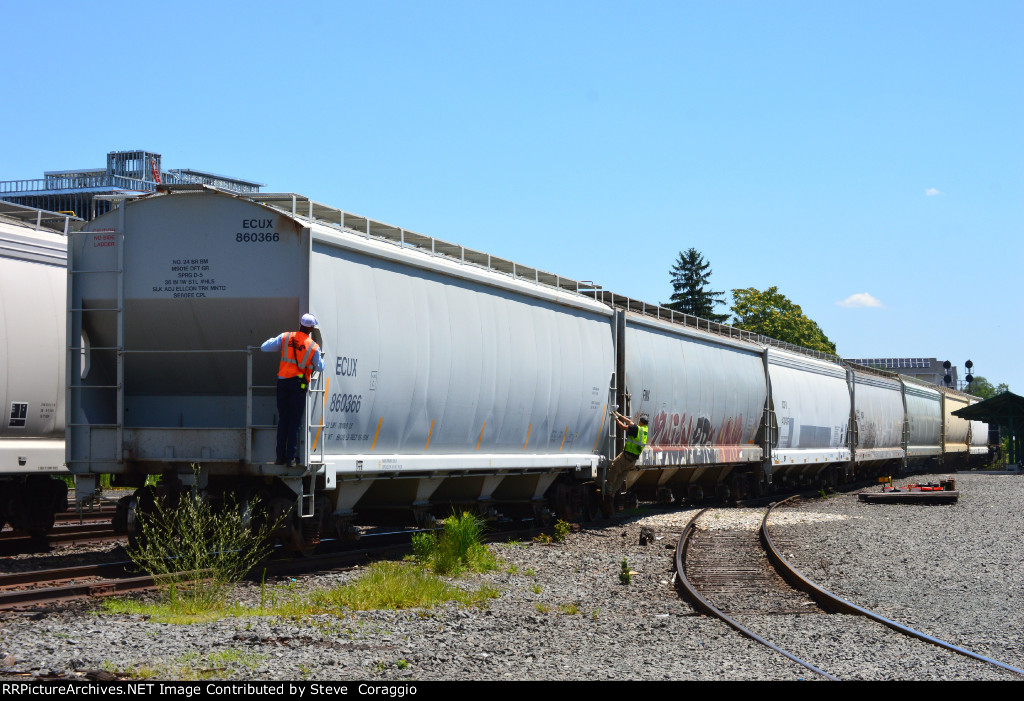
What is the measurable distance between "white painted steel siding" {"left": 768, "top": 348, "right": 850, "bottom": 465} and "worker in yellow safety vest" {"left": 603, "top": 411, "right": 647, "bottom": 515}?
9.16m

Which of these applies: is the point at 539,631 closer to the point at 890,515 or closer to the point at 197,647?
the point at 197,647

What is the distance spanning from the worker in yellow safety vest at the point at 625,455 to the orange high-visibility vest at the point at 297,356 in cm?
919

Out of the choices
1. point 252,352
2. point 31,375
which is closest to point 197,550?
point 252,352

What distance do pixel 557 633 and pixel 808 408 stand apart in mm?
22803

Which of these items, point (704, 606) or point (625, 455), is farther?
point (625, 455)

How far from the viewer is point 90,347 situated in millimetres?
12055

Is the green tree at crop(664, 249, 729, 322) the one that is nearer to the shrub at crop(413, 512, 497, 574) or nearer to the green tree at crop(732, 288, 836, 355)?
the green tree at crop(732, 288, 836, 355)

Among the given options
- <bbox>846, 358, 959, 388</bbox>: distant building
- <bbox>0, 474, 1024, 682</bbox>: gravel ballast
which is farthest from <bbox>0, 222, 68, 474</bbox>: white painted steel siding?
<bbox>846, 358, 959, 388</bbox>: distant building

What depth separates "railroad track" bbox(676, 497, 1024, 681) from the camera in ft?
27.6

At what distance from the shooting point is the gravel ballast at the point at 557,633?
23.6 ft

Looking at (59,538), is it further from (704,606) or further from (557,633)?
(704,606)
